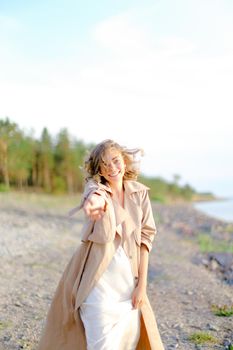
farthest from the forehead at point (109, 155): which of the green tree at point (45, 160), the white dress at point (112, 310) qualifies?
the green tree at point (45, 160)

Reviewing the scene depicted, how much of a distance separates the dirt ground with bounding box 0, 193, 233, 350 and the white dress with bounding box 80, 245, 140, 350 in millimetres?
1726

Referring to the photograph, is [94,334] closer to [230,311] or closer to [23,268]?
[230,311]

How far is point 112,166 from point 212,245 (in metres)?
11.9

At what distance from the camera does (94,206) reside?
3.48 meters

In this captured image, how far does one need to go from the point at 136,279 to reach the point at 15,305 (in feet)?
11.4

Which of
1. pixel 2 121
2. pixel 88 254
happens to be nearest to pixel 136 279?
pixel 88 254

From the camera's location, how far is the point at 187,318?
255 inches

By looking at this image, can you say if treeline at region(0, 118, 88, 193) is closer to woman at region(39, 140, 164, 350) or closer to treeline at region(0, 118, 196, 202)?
treeline at region(0, 118, 196, 202)

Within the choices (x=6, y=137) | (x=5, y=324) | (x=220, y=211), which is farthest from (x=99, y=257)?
(x=220, y=211)

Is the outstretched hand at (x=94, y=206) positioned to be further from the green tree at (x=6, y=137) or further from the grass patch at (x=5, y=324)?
the green tree at (x=6, y=137)

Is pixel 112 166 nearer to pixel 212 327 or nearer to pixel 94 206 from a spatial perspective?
pixel 94 206

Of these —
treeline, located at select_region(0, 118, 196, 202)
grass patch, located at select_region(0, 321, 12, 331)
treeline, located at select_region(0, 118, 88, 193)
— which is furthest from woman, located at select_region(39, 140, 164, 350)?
treeline, located at select_region(0, 118, 88, 193)

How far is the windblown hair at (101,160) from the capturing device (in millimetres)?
3729

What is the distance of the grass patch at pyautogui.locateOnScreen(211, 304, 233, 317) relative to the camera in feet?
21.6
